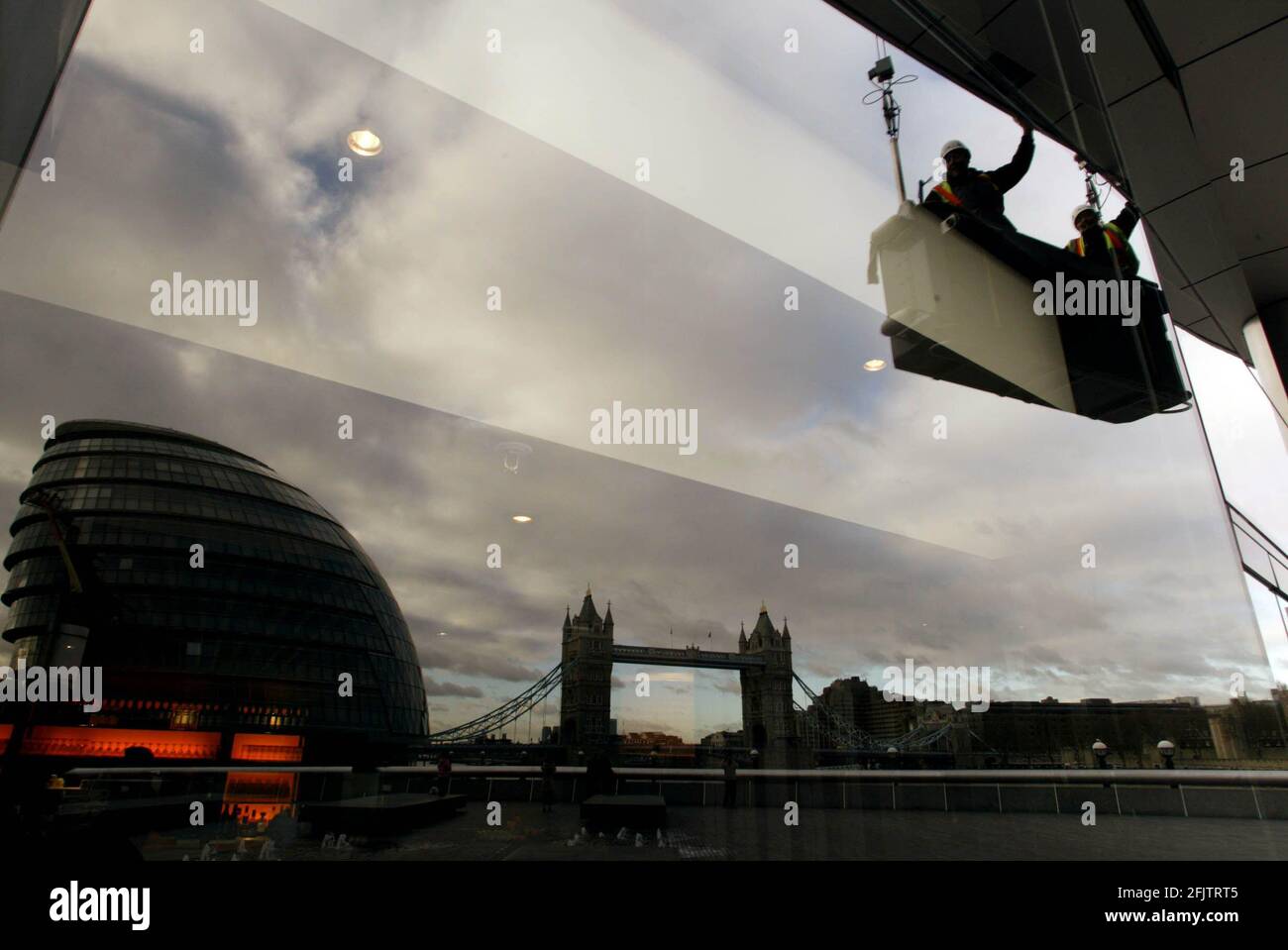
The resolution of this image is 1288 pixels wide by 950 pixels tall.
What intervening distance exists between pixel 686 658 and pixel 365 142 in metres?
9.43

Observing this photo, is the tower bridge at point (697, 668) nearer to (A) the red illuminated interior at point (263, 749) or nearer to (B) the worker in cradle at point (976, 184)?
(A) the red illuminated interior at point (263, 749)

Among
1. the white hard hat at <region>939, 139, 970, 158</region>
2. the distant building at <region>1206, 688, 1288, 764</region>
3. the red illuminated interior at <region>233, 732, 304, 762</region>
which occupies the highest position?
the white hard hat at <region>939, 139, 970, 158</region>

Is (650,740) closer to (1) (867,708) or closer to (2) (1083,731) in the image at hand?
(1) (867,708)

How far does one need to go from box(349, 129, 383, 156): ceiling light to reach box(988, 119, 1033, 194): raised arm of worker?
5.79m

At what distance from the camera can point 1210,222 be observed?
3541mm

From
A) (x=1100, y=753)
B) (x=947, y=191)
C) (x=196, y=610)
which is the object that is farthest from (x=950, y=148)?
(x=196, y=610)

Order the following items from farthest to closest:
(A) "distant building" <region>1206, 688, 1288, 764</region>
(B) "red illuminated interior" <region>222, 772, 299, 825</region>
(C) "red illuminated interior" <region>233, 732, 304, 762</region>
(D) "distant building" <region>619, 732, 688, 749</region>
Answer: (C) "red illuminated interior" <region>233, 732, 304, 762</region> < (D) "distant building" <region>619, 732, 688, 749</region> < (B) "red illuminated interior" <region>222, 772, 299, 825</region> < (A) "distant building" <region>1206, 688, 1288, 764</region>

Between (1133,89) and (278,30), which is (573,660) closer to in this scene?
(278,30)

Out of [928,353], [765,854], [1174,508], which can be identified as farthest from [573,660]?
[1174,508]

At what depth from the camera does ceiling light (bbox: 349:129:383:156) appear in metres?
6.25

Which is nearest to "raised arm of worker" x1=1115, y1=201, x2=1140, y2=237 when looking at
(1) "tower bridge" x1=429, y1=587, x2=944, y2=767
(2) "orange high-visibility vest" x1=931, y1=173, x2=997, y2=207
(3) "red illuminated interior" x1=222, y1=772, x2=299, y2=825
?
(2) "orange high-visibility vest" x1=931, y1=173, x2=997, y2=207

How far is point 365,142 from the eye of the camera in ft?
21.4

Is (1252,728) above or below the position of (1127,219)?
below

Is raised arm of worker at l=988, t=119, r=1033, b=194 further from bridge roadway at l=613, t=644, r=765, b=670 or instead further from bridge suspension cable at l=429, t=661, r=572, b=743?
→ bridge suspension cable at l=429, t=661, r=572, b=743
